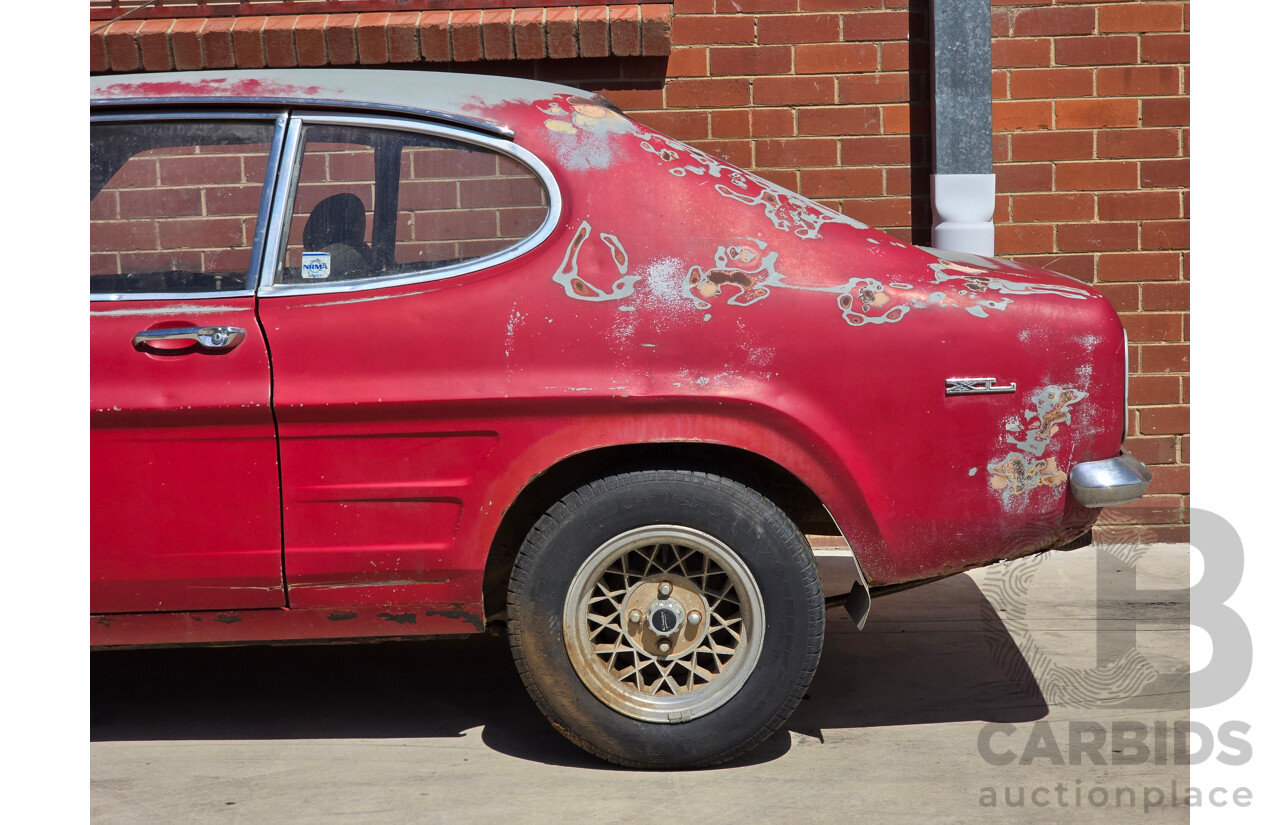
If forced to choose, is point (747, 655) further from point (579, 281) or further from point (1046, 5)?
point (1046, 5)

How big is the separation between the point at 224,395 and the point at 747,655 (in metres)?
1.53

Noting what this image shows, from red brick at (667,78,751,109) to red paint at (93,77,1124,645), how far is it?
7.75 feet

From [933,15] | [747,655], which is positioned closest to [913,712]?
[747,655]

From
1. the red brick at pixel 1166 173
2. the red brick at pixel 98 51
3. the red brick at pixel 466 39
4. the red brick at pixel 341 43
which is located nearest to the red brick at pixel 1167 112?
the red brick at pixel 1166 173

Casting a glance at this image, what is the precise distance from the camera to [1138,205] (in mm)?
5355

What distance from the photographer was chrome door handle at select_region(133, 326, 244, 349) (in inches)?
120

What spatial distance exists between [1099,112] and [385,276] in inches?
144

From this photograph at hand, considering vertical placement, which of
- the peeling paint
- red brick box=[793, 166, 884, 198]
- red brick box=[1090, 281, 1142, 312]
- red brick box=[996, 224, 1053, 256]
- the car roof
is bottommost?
red brick box=[1090, 281, 1142, 312]

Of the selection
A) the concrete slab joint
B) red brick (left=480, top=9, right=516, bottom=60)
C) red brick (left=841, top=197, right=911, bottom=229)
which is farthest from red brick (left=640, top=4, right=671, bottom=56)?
red brick (left=841, top=197, right=911, bottom=229)

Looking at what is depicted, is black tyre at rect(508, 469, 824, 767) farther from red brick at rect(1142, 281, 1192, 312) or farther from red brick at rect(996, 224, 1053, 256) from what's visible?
red brick at rect(1142, 281, 1192, 312)

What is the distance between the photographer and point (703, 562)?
10.3 feet

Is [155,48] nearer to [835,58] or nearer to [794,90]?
[794,90]

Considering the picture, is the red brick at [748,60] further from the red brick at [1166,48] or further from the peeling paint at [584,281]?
the peeling paint at [584,281]

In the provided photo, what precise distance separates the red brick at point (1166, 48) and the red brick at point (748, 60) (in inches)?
63.5
